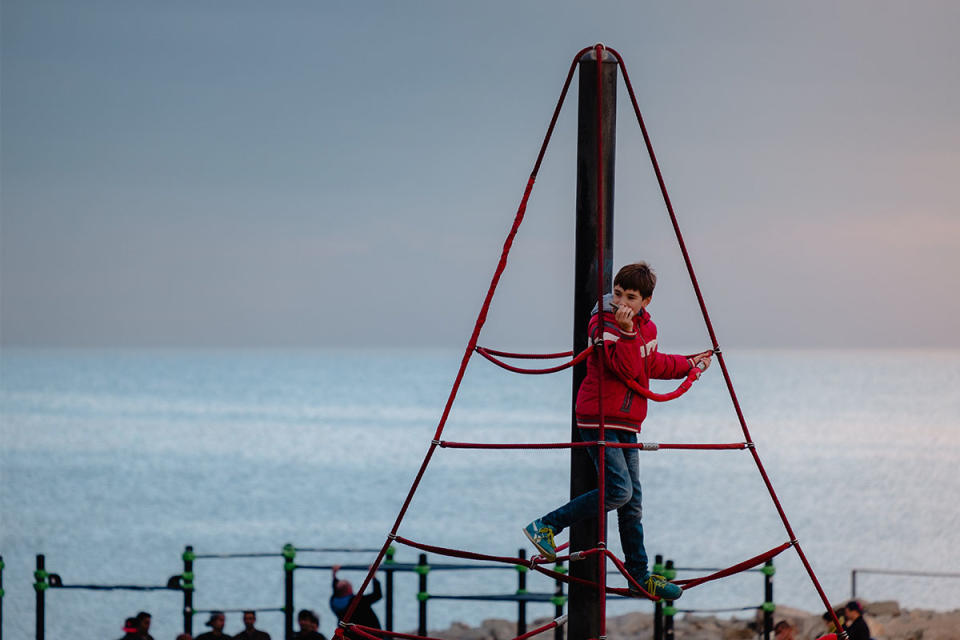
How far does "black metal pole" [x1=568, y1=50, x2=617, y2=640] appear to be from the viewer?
26.5 feet

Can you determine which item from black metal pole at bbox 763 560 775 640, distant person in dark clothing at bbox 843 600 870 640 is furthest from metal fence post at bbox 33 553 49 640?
distant person in dark clothing at bbox 843 600 870 640

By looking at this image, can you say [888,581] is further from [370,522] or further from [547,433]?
[547,433]

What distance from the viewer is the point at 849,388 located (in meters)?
190

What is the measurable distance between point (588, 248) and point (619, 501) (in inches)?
56.1

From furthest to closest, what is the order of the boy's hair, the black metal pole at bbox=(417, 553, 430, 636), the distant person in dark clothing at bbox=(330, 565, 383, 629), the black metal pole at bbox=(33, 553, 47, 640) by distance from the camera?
the black metal pole at bbox=(33, 553, 47, 640) < the black metal pole at bbox=(417, 553, 430, 636) < the distant person in dark clothing at bbox=(330, 565, 383, 629) < the boy's hair

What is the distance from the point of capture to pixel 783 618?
23766 mm

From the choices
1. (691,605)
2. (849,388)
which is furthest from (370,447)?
(849,388)

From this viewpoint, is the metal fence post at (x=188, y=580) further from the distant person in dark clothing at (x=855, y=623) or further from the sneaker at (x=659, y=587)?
the sneaker at (x=659, y=587)

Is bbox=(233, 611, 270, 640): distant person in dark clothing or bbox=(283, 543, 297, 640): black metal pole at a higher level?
bbox=(283, 543, 297, 640): black metal pole

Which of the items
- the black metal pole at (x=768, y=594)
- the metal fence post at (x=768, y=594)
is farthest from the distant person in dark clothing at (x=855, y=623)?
the black metal pole at (x=768, y=594)

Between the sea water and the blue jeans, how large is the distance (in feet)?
82.4

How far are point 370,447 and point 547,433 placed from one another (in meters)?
13.2

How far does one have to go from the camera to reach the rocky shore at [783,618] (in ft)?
69.6

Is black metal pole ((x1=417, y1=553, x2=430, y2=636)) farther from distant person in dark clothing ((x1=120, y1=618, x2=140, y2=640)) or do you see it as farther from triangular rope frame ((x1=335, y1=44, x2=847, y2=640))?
triangular rope frame ((x1=335, y1=44, x2=847, y2=640))
